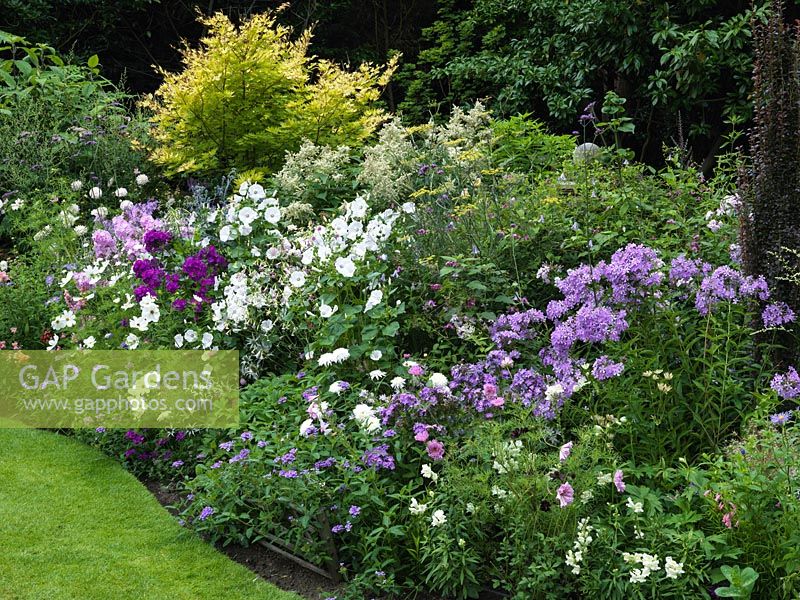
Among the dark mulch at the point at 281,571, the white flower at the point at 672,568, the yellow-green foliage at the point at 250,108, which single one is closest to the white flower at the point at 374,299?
the dark mulch at the point at 281,571

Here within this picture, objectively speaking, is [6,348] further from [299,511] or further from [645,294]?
[645,294]

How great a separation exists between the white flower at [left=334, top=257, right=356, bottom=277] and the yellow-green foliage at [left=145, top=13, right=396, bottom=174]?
3.00 metres

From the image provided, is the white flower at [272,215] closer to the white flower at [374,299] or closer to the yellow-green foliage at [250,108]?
the white flower at [374,299]

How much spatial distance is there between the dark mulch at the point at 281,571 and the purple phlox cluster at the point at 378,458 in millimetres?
472

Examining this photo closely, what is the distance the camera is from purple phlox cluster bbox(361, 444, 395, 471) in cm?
328

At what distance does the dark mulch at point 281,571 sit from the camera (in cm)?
323

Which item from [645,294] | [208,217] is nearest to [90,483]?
[208,217]

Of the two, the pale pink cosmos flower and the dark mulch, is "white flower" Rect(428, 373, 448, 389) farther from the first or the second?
the dark mulch

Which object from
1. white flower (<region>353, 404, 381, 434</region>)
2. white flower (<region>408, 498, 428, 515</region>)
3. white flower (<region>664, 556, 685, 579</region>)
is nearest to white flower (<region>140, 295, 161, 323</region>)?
white flower (<region>353, 404, 381, 434</region>)

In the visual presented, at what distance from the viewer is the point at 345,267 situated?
4.21 meters

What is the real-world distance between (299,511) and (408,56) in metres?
11.0

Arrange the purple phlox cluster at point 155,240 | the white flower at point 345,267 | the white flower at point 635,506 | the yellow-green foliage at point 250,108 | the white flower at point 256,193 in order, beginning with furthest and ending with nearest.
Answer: the yellow-green foliage at point 250,108 → the white flower at point 256,193 → the purple phlox cluster at point 155,240 → the white flower at point 345,267 → the white flower at point 635,506

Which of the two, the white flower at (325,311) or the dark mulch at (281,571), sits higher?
the white flower at (325,311)

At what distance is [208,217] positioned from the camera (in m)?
5.35
